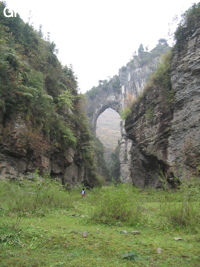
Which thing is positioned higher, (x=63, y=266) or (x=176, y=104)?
(x=176, y=104)

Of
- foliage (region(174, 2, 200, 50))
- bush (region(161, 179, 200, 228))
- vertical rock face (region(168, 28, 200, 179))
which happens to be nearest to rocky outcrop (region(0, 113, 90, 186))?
bush (region(161, 179, 200, 228))

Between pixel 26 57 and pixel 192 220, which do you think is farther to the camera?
pixel 26 57

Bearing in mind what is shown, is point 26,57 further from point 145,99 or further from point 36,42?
→ point 145,99

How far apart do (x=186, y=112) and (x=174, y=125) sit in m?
1.28

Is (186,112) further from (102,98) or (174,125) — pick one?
(102,98)

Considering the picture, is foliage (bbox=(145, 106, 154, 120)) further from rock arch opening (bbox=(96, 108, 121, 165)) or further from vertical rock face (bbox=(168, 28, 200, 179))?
rock arch opening (bbox=(96, 108, 121, 165))

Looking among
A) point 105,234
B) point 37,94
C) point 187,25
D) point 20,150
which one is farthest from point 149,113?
point 105,234

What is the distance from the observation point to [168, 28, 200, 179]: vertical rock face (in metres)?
13.1

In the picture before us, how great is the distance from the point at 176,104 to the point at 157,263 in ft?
45.2

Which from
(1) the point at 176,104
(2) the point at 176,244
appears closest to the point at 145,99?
(1) the point at 176,104

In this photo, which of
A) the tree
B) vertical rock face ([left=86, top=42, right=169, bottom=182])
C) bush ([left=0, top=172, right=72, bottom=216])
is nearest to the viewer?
bush ([left=0, top=172, right=72, bottom=216])

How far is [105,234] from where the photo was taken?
404 centimetres

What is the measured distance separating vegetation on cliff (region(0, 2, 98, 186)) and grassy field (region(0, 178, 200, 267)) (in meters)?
6.44

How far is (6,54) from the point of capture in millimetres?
12219
